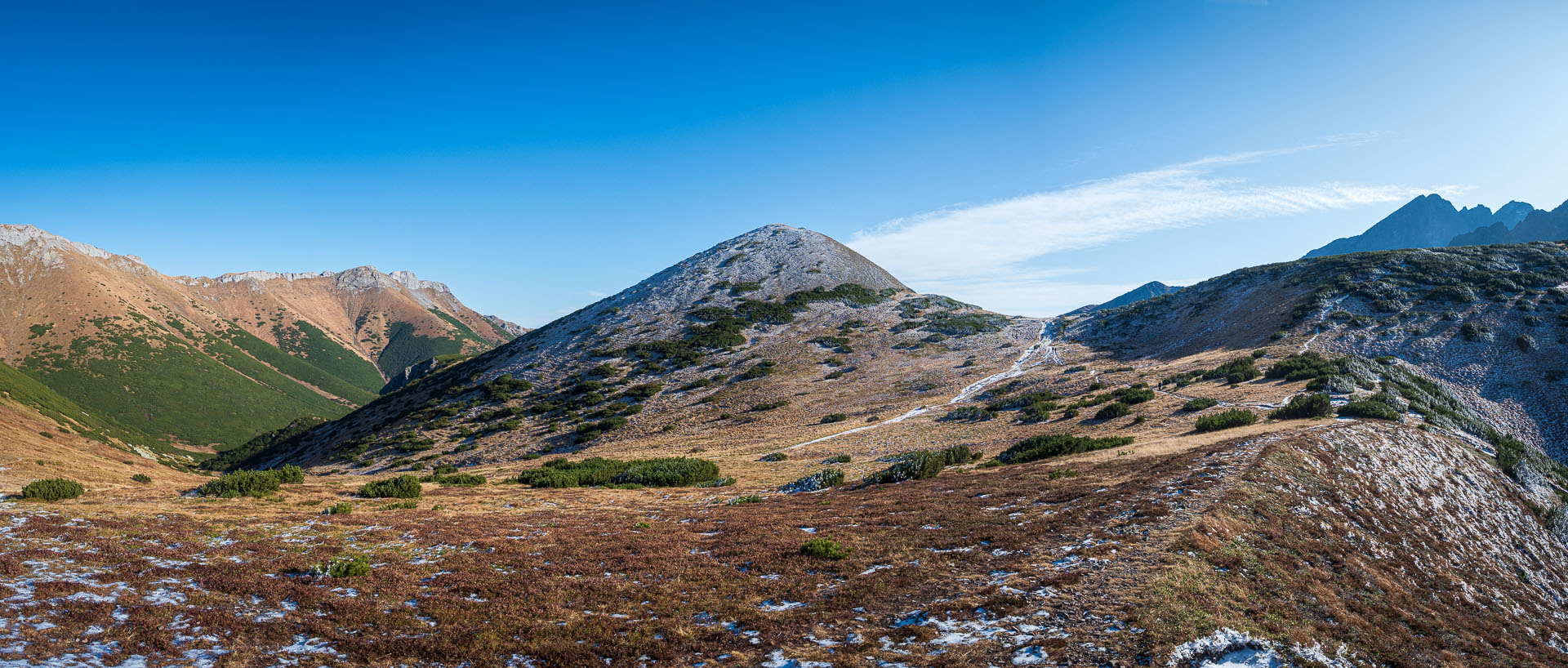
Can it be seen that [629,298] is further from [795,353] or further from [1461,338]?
[1461,338]

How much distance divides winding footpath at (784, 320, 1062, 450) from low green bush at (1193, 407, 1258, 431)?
18467 millimetres

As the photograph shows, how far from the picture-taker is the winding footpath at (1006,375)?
39125mm

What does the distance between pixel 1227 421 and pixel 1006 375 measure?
2872cm

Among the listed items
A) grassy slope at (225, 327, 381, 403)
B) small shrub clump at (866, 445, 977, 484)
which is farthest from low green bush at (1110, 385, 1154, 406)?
grassy slope at (225, 327, 381, 403)

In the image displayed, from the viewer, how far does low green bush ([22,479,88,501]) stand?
48.0 feet

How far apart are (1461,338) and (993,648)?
5590 cm

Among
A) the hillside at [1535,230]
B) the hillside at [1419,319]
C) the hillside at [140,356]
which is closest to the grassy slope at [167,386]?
the hillside at [140,356]

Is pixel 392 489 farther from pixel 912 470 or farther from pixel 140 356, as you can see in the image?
A: pixel 140 356

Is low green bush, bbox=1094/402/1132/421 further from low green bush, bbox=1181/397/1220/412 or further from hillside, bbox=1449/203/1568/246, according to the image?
hillside, bbox=1449/203/1568/246

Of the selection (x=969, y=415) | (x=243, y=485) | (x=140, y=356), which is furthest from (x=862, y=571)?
(x=140, y=356)

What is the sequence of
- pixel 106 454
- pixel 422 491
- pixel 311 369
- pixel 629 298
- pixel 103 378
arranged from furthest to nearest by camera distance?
pixel 311 369 < pixel 103 378 < pixel 629 298 < pixel 106 454 < pixel 422 491

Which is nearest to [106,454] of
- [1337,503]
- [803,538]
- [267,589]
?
[267,589]

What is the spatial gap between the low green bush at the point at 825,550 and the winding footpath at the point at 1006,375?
23.3 metres

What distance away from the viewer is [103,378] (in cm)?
11612
